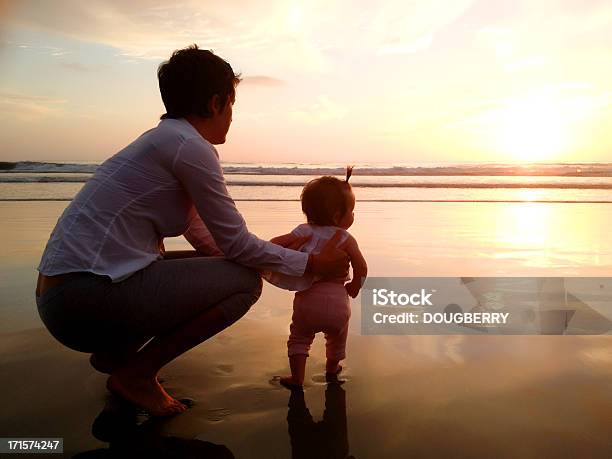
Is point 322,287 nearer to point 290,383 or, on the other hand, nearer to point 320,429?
point 290,383

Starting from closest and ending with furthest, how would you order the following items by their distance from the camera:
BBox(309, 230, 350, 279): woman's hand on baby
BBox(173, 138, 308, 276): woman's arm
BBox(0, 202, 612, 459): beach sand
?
BBox(0, 202, 612, 459): beach sand → BBox(173, 138, 308, 276): woman's arm → BBox(309, 230, 350, 279): woman's hand on baby

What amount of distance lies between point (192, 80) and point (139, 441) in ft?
4.50

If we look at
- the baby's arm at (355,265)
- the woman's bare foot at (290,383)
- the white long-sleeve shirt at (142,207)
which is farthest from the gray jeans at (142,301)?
the baby's arm at (355,265)

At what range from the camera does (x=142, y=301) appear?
224cm

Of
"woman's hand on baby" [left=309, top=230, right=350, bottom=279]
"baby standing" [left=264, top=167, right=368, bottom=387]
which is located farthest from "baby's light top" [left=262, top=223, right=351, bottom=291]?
"woman's hand on baby" [left=309, top=230, right=350, bottom=279]

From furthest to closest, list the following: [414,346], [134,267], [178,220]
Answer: [414,346], [178,220], [134,267]

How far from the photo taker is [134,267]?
2.23m

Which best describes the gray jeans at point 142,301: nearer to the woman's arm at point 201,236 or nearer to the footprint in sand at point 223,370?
the woman's arm at point 201,236

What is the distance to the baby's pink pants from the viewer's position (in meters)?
2.78

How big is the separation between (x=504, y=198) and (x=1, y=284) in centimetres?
969

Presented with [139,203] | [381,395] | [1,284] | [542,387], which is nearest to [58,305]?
[139,203]

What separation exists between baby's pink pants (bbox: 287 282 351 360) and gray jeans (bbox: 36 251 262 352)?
36 centimetres

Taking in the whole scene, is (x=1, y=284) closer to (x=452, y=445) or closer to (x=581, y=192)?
(x=452, y=445)

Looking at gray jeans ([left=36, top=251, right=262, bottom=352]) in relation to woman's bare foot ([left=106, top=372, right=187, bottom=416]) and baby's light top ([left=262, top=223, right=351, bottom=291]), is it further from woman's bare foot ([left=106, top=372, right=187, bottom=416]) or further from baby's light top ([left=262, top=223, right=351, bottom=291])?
baby's light top ([left=262, top=223, right=351, bottom=291])
